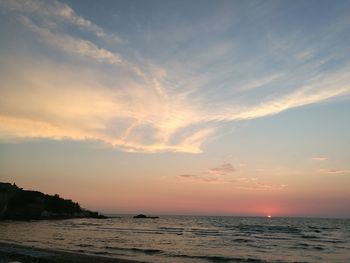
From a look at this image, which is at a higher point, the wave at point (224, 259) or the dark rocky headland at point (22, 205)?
the dark rocky headland at point (22, 205)

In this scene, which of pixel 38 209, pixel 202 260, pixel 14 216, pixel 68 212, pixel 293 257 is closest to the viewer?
pixel 202 260

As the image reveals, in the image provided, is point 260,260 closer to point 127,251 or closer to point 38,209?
point 127,251

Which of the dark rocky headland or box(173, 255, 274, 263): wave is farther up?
the dark rocky headland

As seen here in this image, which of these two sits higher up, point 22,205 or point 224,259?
point 22,205

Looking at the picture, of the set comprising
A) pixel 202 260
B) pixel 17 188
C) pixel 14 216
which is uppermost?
pixel 17 188

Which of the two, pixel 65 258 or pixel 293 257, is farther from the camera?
pixel 293 257

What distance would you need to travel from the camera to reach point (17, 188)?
3861 inches

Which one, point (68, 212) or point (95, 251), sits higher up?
point (68, 212)

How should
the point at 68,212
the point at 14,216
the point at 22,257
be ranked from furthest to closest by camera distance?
the point at 68,212 → the point at 14,216 → the point at 22,257

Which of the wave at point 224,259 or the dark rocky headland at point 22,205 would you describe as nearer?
the wave at point 224,259

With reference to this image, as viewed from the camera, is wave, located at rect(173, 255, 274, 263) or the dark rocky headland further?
the dark rocky headland

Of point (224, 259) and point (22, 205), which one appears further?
point (22, 205)

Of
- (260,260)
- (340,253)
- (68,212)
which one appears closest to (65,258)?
(260,260)

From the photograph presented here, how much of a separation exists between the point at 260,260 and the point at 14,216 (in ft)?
248
